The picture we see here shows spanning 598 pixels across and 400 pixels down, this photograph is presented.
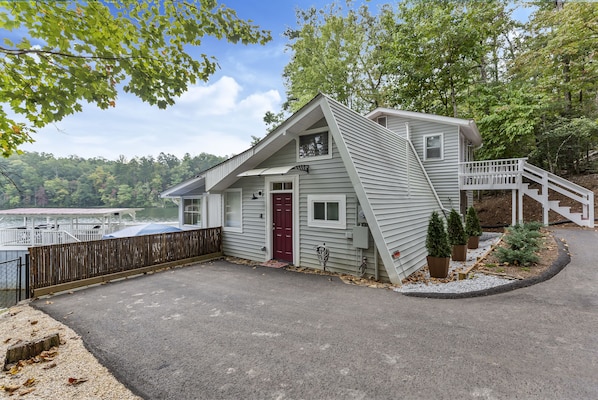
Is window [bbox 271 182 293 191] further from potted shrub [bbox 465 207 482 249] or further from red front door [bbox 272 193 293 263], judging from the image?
potted shrub [bbox 465 207 482 249]

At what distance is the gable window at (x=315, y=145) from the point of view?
672 centimetres

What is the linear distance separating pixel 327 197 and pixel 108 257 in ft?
18.7

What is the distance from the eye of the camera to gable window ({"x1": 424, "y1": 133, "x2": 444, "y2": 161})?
1141 centimetres

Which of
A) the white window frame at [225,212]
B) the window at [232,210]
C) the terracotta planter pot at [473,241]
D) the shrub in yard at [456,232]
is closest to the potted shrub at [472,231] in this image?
the terracotta planter pot at [473,241]

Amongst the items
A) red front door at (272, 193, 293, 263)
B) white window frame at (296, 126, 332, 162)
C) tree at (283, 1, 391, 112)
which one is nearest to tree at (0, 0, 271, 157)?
white window frame at (296, 126, 332, 162)

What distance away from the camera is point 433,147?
1163cm

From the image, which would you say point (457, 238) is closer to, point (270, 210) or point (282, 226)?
point (282, 226)

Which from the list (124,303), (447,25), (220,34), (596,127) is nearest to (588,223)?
(596,127)

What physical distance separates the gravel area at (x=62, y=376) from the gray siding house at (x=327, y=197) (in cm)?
466

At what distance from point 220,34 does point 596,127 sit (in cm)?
1827

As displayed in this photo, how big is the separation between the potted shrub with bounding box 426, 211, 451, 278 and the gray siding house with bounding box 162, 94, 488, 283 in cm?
63

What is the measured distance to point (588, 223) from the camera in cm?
958

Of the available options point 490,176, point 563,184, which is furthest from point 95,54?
point 563,184

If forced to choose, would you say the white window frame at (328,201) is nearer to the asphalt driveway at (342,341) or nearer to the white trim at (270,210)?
the white trim at (270,210)
